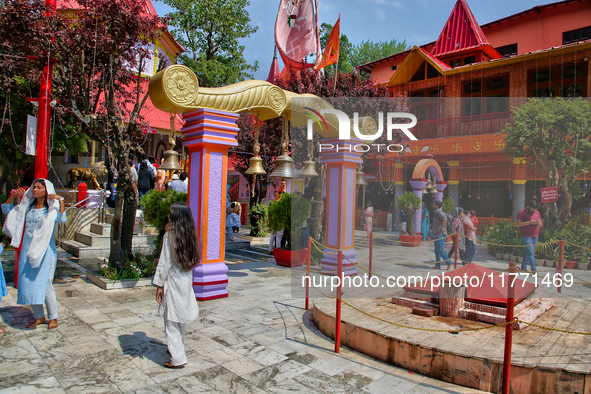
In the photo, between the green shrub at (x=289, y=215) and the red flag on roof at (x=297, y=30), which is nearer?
the green shrub at (x=289, y=215)

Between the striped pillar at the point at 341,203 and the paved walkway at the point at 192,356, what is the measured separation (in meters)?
2.42

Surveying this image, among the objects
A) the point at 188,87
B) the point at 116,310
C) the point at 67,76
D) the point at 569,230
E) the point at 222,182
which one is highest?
the point at 67,76

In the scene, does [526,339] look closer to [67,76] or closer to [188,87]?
[188,87]

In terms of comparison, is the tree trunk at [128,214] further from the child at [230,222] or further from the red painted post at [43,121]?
the child at [230,222]

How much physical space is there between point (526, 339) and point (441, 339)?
0.98m

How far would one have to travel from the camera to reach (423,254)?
8.59 meters

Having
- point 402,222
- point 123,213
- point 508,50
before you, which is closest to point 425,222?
point 402,222

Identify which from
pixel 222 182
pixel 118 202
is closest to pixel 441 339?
pixel 222 182

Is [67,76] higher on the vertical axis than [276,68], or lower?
lower

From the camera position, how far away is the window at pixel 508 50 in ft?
59.0

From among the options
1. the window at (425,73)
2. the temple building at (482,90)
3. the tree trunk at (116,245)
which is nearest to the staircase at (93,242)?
the tree trunk at (116,245)

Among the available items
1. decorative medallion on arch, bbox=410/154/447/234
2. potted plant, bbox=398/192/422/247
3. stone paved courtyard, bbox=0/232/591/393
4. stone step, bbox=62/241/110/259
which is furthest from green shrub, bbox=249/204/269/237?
stone paved courtyard, bbox=0/232/591/393

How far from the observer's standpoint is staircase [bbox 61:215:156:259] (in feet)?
33.3

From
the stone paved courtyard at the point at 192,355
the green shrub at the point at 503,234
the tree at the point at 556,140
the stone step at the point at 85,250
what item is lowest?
the stone paved courtyard at the point at 192,355
